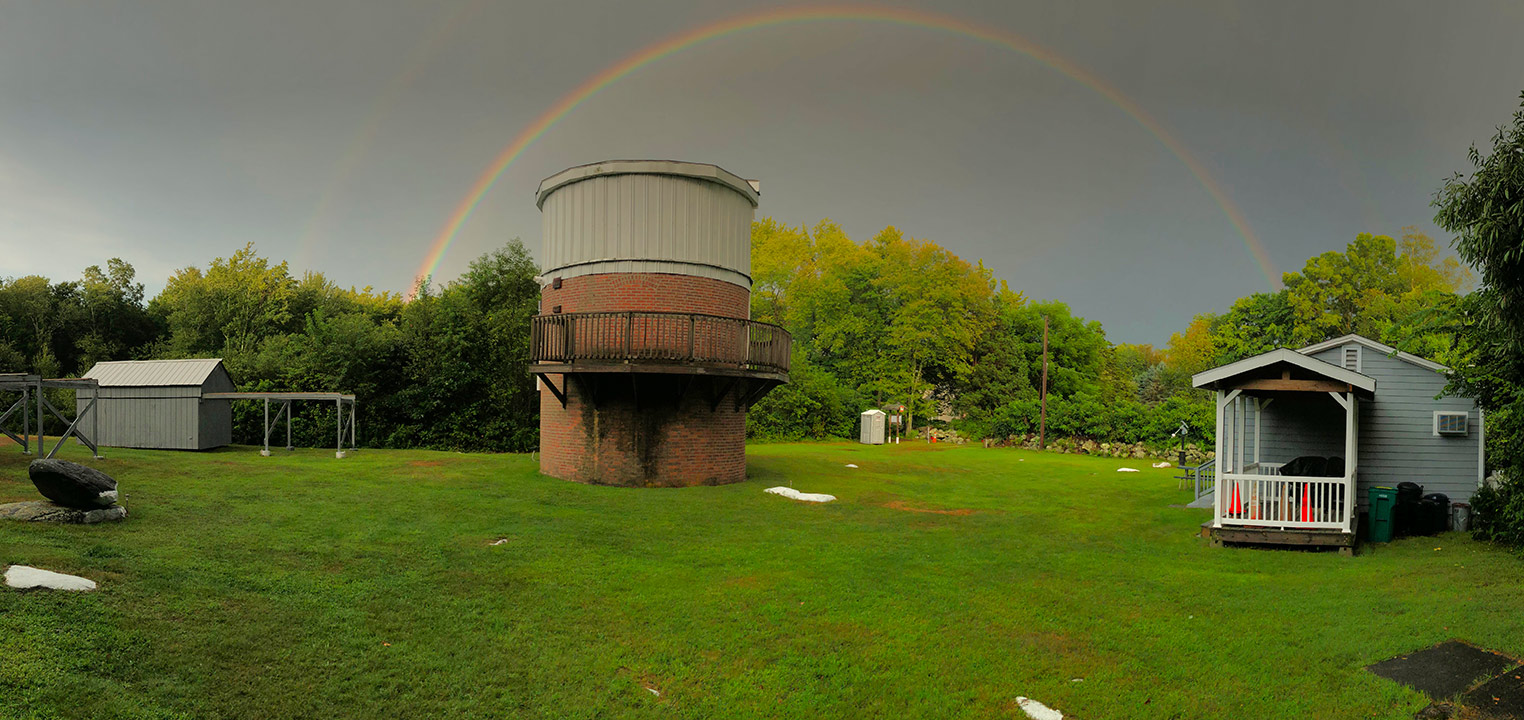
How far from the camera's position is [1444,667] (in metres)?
6.63

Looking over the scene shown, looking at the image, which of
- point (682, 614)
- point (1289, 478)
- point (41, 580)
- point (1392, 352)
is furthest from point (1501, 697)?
point (41, 580)

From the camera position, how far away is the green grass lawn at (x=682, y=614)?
19.6ft

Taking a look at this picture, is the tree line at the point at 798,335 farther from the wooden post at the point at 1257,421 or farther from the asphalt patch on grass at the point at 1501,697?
the asphalt patch on grass at the point at 1501,697

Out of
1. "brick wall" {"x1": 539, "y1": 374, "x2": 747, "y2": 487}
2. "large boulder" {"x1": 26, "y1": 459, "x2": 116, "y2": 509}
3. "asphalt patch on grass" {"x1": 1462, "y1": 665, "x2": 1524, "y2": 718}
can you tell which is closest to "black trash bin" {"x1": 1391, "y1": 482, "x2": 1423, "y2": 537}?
"asphalt patch on grass" {"x1": 1462, "y1": 665, "x2": 1524, "y2": 718}

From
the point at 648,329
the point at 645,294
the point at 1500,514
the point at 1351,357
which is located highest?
the point at 645,294

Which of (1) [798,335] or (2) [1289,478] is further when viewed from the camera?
(1) [798,335]

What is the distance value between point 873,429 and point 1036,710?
33508mm

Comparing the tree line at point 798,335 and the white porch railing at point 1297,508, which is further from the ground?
the tree line at point 798,335

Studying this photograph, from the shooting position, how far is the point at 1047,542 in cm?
1230

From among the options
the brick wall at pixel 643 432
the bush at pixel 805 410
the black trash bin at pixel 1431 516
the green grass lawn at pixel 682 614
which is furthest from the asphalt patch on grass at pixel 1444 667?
the bush at pixel 805 410

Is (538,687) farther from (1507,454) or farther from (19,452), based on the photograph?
(19,452)

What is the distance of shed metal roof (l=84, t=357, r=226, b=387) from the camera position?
2198cm

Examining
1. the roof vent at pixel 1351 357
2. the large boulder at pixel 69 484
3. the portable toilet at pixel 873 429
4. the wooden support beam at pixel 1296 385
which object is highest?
the roof vent at pixel 1351 357

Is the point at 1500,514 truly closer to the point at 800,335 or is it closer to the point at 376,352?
the point at 376,352
